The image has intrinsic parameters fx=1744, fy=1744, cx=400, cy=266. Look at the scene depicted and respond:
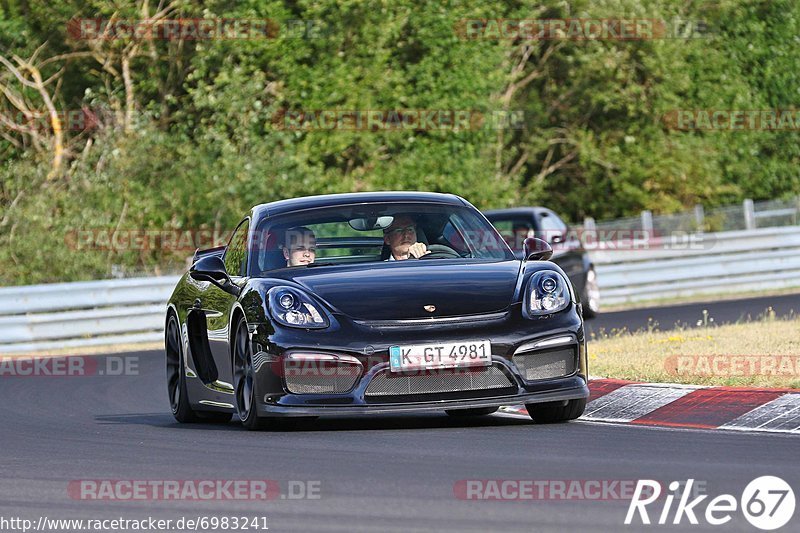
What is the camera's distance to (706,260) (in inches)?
1065

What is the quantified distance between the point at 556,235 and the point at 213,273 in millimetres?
11992

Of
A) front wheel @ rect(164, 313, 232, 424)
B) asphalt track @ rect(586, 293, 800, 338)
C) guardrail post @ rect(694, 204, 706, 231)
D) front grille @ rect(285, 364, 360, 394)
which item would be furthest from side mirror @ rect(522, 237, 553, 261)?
guardrail post @ rect(694, 204, 706, 231)

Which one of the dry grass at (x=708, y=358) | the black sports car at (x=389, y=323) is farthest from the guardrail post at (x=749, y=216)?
the black sports car at (x=389, y=323)

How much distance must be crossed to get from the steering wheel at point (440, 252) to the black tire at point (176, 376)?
1.93m

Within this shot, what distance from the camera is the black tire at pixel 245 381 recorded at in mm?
9438

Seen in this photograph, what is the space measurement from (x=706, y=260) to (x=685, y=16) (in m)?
15.0

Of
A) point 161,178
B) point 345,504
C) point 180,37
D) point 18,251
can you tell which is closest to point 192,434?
point 345,504

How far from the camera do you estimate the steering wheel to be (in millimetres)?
10289

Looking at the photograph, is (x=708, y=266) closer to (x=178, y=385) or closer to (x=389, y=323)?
(x=178, y=385)

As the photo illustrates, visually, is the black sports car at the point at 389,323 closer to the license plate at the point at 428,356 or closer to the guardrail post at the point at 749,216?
the license plate at the point at 428,356

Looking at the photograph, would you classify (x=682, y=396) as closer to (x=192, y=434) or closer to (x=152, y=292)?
(x=192, y=434)

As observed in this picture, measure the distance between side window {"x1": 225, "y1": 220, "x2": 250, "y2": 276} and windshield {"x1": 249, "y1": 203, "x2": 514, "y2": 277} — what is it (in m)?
0.14

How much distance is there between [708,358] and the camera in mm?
12023

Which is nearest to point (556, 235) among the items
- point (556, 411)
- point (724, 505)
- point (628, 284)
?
point (628, 284)
